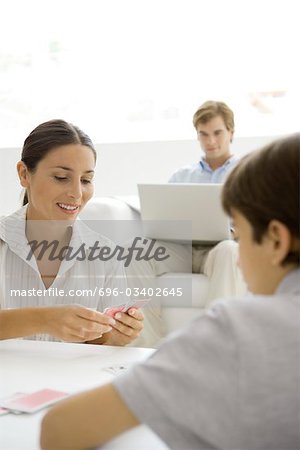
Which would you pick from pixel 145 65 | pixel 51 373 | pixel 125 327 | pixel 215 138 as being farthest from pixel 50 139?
pixel 145 65

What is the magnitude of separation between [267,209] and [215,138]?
3580 millimetres

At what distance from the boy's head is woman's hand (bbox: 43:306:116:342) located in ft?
2.16

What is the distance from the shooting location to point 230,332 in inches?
28.2

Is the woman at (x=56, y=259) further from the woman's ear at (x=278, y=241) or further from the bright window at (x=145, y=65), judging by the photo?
the bright window at (x=145, y=65)

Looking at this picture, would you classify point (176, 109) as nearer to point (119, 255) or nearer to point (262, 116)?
point (262, 116)

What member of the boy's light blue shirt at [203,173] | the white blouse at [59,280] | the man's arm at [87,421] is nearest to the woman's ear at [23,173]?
the white blouse at [59,280]

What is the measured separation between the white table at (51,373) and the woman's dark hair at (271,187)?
1.04 feet

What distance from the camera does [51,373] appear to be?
1.25m

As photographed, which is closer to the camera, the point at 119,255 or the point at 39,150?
the point at 119,255

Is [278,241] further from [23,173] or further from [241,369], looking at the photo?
[23,173]

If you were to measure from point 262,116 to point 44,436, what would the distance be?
4.48 m

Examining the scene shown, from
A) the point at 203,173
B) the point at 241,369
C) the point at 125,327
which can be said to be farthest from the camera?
the point at 203,173

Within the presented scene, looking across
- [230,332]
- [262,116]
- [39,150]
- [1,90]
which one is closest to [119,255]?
[39,150]

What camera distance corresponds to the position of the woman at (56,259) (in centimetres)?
153
